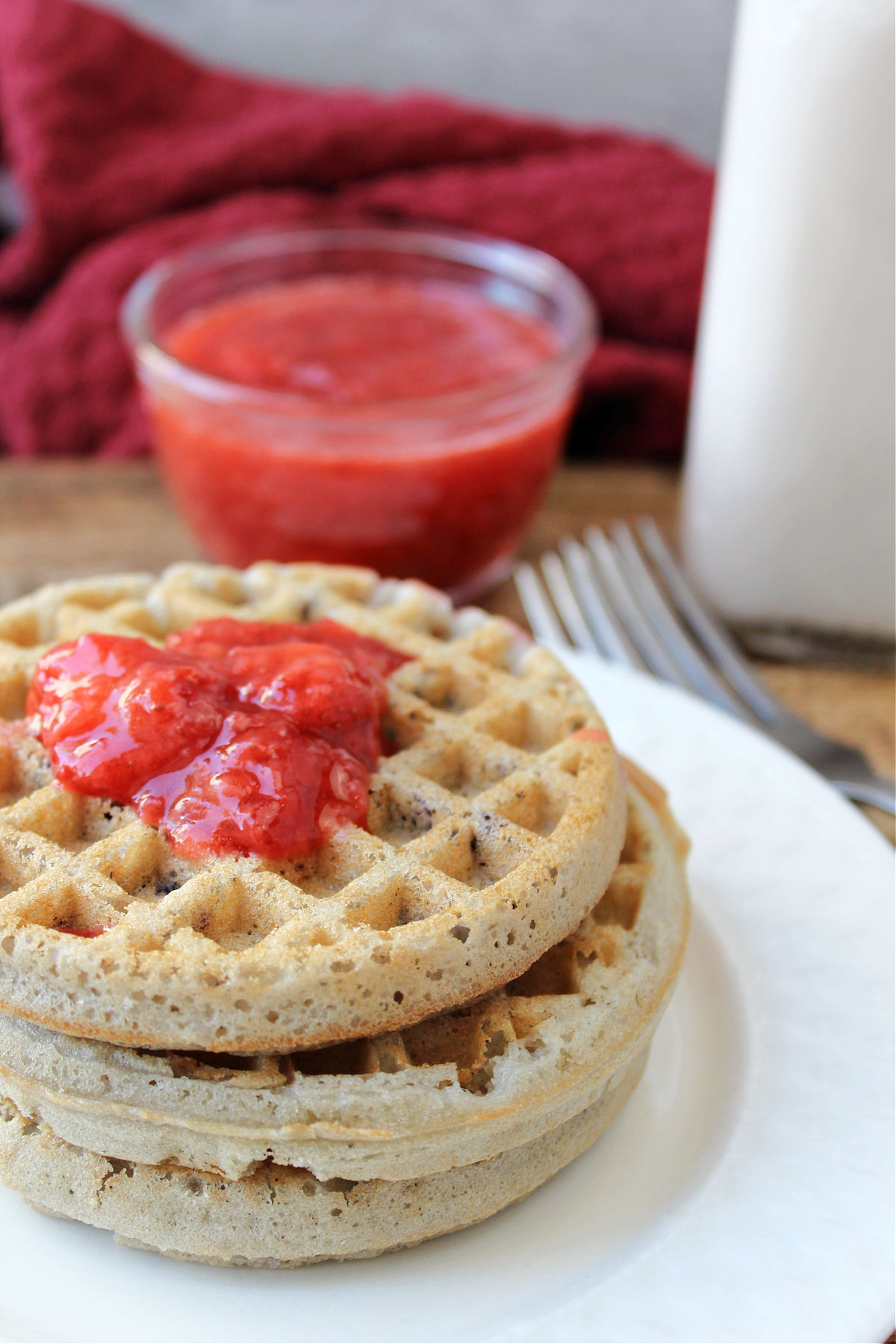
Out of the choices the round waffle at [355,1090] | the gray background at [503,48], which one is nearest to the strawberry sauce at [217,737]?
the round waffle at [355,1090]

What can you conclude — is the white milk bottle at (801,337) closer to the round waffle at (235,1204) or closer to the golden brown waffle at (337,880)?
the golden brown waffle at (337,880)

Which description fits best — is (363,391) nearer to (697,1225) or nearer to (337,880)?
(337,880)

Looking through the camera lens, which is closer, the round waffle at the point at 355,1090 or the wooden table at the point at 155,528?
the round waffle at the point at 355,1090

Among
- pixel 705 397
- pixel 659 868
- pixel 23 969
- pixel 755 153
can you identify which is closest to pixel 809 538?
pixel 705 397

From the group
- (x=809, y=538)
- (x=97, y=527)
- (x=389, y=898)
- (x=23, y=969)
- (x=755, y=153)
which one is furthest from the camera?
(x=97, y=527)

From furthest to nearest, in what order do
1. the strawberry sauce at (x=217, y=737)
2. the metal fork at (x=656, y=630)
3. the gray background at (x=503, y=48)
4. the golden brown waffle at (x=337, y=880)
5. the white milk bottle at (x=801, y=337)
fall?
the gray background at (x=503, y=48)
the metal fork at (x=656, y=630)
the white milk bottle at (x=801, y=337)
the strawberry sauce at (x=217, y=737)
the golden brown waffle at (x=337, y=880)

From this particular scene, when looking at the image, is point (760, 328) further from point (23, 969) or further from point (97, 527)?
point (23, 969)

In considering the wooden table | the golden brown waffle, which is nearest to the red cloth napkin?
the wooden table
